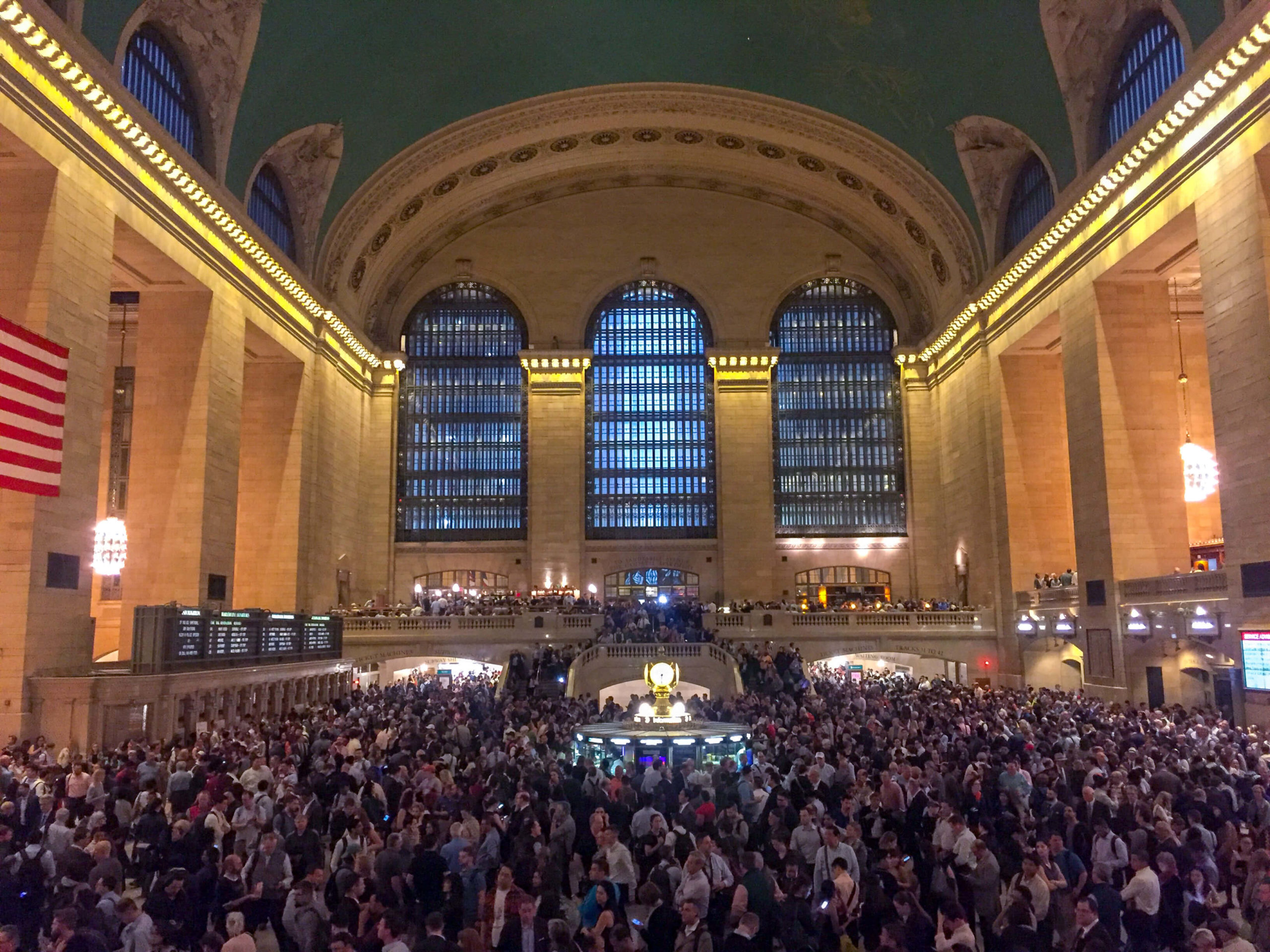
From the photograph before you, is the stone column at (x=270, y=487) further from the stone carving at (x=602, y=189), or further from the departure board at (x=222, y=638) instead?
the stone carving at (x=602, y=189)

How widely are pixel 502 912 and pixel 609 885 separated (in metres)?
1.22

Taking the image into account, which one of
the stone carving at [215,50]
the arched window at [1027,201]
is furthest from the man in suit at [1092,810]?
the stone carving at [215,50]

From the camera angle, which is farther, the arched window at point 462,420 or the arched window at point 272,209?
the arched window at point 462,420

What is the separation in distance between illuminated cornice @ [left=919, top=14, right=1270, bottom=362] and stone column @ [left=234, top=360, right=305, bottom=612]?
74.0 ft

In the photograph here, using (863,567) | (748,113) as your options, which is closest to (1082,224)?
(748,113)

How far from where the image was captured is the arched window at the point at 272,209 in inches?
1218

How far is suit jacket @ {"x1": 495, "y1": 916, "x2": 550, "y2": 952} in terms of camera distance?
22.5 feet

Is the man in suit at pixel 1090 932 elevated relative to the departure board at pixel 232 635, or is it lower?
lower

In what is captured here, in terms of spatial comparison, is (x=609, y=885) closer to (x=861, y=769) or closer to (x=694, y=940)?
(x=694, y=940)

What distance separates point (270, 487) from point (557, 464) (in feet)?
40.1

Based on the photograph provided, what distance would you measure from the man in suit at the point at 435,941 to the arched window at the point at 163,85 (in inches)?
871

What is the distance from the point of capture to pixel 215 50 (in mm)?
25469

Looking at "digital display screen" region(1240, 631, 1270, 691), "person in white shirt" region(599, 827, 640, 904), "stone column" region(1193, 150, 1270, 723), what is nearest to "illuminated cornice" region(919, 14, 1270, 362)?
"stone column" region(1193, 150, 1270, 723)

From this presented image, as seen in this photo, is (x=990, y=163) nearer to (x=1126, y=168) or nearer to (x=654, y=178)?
(x=1126, y=168)
